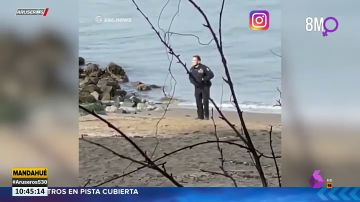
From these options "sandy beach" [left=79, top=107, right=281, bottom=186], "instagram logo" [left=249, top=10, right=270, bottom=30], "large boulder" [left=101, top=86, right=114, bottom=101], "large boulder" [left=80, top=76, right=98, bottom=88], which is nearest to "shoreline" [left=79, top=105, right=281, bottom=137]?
"sandy beach" [left=79, top=107, right=281, bottom=186]

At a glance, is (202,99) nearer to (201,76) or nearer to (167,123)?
(201,76)

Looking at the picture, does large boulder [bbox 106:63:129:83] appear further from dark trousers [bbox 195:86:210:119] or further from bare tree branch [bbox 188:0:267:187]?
bare tree branch [bbox 188:0:267:187]

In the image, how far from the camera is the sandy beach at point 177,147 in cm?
285

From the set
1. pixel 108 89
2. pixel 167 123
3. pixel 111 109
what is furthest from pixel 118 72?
pixel 167 123

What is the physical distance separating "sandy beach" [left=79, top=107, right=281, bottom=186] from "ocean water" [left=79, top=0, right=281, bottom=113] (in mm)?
134

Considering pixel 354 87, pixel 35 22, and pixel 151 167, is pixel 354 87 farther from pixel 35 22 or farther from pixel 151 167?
pixel 35 22

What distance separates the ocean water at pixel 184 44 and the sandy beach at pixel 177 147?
0.44 ft

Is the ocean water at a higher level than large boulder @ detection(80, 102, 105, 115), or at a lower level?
higher

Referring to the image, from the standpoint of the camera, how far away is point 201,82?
2.85 meters

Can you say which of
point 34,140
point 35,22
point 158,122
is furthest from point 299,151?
point 35,22

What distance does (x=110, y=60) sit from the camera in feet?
9.25

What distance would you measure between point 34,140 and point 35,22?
727 mm

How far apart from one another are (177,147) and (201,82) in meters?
0.44

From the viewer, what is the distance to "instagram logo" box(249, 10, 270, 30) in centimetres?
279
